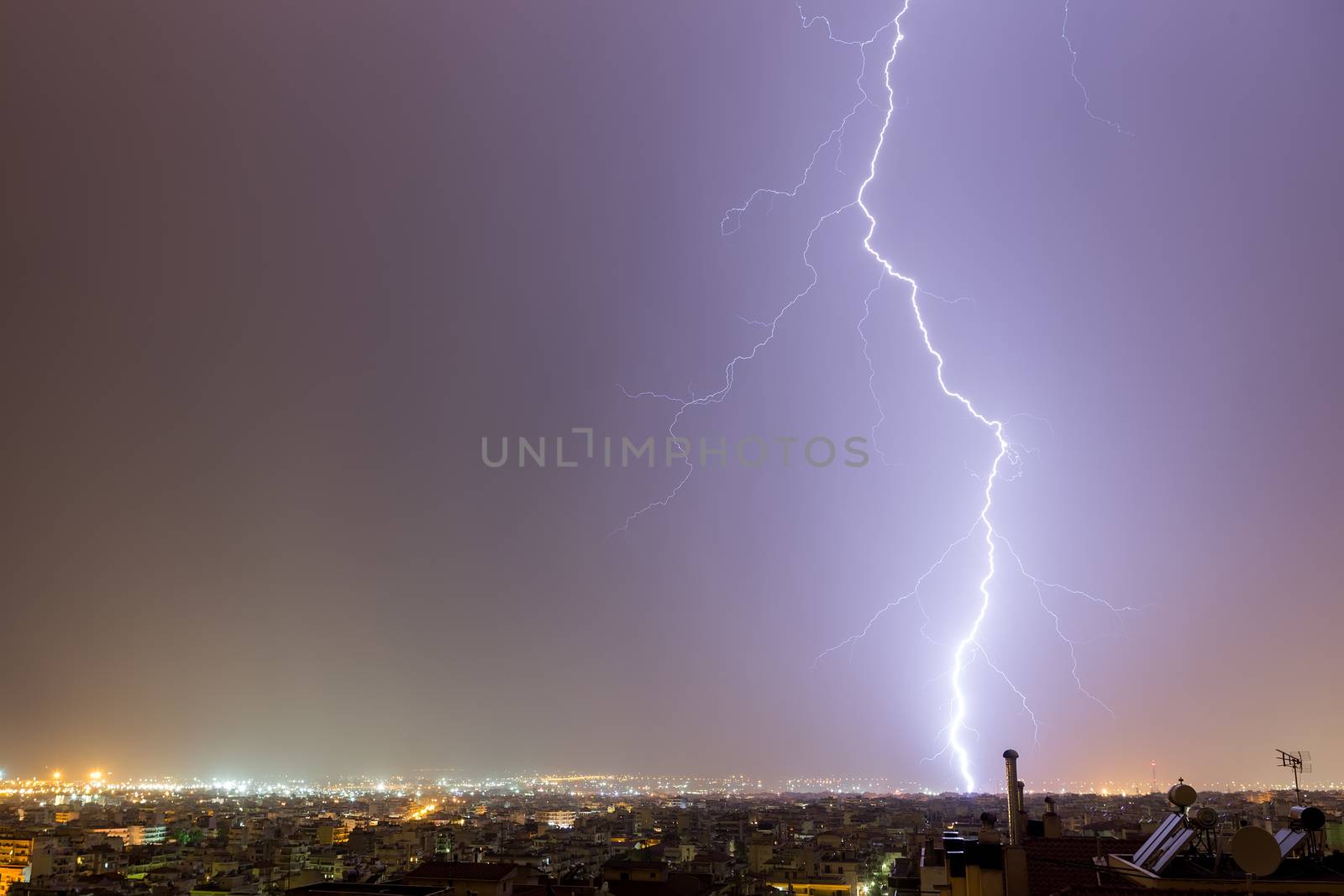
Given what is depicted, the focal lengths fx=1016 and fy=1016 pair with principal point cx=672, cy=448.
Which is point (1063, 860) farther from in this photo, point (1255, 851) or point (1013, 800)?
point (1255, 851)

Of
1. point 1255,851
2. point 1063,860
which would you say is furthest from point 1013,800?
point 1255,851

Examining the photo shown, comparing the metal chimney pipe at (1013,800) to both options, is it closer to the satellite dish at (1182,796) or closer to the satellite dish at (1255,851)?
the satellite dish at (1182,796)

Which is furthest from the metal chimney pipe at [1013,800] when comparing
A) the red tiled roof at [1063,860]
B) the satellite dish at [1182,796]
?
the satellite dish at [1182,796]

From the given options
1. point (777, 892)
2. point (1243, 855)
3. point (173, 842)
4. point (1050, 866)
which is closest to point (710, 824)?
point (173, 842)

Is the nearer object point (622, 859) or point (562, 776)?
point (622, 859)

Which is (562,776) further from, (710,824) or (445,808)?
(710,824)
